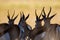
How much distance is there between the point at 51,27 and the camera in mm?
1484

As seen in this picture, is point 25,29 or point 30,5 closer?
point 25,29

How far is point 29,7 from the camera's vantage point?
6.99 feet

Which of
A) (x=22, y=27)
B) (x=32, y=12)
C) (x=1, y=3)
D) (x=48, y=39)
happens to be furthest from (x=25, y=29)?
(x=1, y=3)

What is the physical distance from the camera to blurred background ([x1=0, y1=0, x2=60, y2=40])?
2.09 meters

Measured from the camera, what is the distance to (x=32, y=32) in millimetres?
1523

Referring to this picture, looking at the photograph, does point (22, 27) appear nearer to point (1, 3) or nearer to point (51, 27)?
point (51, 27)

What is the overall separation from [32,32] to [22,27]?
3.0 inches

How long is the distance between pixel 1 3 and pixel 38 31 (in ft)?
2.62

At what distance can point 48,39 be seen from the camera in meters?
1.46

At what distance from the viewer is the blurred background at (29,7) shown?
2088 millimetres

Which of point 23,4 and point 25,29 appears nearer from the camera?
point 25,29

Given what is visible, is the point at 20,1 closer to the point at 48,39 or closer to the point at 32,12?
the point at 32,12

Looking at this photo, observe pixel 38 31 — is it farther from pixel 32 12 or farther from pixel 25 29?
pixel 32 12

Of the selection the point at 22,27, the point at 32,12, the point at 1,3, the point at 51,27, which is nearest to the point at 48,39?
the point at 51,27
